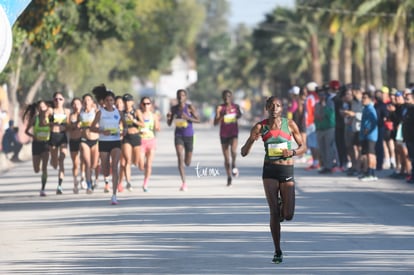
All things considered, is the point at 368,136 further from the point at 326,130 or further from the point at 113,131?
the point at 113,131

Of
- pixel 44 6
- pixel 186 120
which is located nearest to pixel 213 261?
pixel 186 120

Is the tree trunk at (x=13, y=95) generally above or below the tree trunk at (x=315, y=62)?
below

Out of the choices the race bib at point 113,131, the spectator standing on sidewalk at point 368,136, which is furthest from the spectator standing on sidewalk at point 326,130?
the race bib at point 113,131

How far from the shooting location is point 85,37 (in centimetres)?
5394

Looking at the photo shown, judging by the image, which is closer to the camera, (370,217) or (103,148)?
(370,217)

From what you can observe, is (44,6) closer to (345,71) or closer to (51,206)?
(51,206)

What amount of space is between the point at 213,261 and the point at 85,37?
40.9 m

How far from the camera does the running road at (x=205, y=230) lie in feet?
44.1

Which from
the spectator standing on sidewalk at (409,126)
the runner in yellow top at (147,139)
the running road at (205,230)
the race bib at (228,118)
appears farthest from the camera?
the spectator standing on sidewalk at (409,126)

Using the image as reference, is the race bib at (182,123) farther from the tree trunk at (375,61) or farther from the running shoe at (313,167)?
the tree trunk at (375,61)

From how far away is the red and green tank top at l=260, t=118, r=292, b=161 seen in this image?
13961 millimetres

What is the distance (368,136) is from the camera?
90.2 ft

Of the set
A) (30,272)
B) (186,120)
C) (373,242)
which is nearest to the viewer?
(30,272)

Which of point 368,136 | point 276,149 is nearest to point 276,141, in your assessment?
point 276,149
